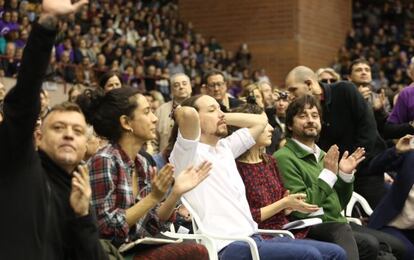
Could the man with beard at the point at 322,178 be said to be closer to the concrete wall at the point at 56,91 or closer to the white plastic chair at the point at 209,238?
the white plastic chair at the point at 209,238

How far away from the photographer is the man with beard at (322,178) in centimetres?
492

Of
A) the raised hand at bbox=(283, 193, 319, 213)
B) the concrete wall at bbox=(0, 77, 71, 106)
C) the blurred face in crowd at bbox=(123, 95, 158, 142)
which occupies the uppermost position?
the blurred face in crowd at bbox=(123, 95, 158, 142)

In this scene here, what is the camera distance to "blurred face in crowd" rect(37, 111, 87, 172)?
3.09m

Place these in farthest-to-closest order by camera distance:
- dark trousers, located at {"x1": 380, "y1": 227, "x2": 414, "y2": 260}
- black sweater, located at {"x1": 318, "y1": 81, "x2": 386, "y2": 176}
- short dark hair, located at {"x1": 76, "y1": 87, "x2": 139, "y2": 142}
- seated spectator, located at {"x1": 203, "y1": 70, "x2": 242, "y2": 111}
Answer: seated spectator, located at {"x1": 203, "y1": 70, "x2": 242, "y2": 111} → black sweater, located at {"x1": 318, "y1": 81, "x2": 386, "y2": 176} → dark trousers, located at {"x1": 380, "y1": 227, "x2": 414, "y2": 260} → short dark hair, located at {"x1": 76, "y1": 87, "x2": 139, "y2": 142}

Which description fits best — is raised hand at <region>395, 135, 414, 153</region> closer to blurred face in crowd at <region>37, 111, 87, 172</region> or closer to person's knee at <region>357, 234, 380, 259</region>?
person's knee at <region>357, 234, 380, 259</region>

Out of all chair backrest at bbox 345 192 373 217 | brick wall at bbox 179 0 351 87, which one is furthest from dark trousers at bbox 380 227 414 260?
brick wall at bbox 179 0 351 87

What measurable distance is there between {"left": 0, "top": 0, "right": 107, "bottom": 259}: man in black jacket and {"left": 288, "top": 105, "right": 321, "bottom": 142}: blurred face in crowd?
2.31 m

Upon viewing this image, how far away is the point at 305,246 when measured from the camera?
4277 mm

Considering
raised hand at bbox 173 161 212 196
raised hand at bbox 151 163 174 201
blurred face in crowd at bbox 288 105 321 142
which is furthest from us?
blurred face in crowd at bbox 288 105 321 142

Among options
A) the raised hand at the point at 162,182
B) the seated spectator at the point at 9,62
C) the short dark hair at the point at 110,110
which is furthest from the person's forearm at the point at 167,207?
the seated spectator at the point at 9,62

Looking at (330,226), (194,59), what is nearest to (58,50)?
(194,59)

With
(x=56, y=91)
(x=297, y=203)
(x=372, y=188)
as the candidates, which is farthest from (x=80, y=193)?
(x=56, y=91)

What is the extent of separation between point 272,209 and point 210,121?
648 mm

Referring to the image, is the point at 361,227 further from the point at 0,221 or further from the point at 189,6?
the point at 189,6
